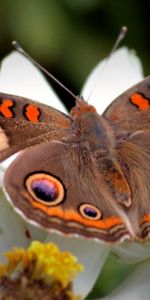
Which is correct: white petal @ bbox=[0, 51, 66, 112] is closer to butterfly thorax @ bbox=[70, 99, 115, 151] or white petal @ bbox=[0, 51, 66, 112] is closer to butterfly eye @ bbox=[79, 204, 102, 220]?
butterfly thorax @ bbox=[70, 99, 115, 151]

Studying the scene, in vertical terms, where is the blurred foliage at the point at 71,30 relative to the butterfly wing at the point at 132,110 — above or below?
above

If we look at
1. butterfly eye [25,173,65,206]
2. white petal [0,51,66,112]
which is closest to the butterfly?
butterfly eye [25,173,65,206]

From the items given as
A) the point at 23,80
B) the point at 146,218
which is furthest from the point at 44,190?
the point at 23,80

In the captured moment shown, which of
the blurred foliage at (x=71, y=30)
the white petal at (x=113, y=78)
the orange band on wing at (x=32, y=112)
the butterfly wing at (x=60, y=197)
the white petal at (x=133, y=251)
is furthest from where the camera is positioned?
the blurred foliage at (x=71, y=30)

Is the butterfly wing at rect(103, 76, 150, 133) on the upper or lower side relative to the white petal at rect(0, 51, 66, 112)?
lower

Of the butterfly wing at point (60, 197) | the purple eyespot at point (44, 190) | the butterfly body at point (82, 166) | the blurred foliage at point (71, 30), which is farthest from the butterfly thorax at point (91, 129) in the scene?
the blurred foliage at point (71, 30)

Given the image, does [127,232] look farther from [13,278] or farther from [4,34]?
[4,34]

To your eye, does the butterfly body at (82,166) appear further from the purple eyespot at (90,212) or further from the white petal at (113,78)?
the white petal at (113,78)
